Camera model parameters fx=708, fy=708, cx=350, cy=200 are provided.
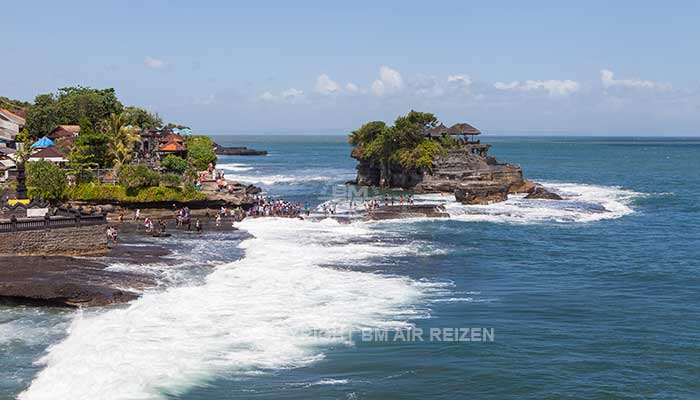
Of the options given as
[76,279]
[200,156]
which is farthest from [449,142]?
[76,279]

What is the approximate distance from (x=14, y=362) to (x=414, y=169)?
7310 centimetres

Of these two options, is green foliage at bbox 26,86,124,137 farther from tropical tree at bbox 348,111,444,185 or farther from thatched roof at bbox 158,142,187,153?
tropical tree at bbox 348,111,444,185

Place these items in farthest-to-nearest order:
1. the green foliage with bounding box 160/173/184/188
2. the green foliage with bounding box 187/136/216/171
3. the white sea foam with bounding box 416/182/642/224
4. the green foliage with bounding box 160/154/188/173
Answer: the green foliage with bounding box 187/136/216/171
the green foliage with bounding box 160/154/188/173
the white sea foam with bounding box 416/182/642/224
the green foliage with bounding box 160/173/184/188

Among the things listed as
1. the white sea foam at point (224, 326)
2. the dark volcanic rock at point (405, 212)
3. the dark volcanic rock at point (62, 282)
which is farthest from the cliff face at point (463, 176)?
the dark volcanic rock at point (62, 282)

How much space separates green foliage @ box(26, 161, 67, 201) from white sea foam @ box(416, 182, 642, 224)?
3597 cm

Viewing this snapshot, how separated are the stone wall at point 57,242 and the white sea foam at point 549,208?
34.4m

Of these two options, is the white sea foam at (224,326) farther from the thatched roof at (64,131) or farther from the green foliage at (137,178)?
the thatched roof at (64,131)

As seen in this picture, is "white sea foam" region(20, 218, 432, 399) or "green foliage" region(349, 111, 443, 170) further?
"green foliage" region(349, 111, 443, 170)

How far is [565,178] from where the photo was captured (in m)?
125

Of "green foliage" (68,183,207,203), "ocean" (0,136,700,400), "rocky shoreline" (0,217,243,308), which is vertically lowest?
"ocean" (0,136,700,400)

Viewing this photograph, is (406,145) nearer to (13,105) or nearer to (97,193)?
(97,193)

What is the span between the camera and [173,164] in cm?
7675

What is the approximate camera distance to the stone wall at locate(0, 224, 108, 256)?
40.3 meters

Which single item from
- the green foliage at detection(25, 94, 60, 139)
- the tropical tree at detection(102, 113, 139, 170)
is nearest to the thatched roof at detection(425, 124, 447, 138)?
the tropical tree at detection(102, 113, 139, 170)
